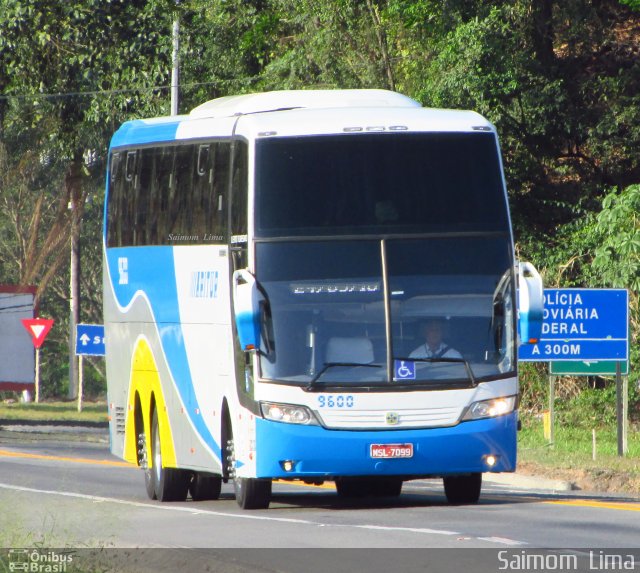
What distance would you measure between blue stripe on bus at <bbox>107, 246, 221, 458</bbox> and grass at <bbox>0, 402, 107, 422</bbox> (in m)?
25.7

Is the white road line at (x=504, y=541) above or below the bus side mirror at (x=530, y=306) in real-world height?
below

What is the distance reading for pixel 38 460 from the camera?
1061 inches

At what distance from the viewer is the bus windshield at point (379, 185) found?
1530 cm

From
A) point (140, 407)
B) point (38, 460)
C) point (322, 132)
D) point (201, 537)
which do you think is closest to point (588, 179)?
point (38, 460)

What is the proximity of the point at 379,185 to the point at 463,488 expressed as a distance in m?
3.27

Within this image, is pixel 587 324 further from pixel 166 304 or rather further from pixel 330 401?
pixel 330 401

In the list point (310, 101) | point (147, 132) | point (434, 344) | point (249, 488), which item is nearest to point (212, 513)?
point (249, 488)

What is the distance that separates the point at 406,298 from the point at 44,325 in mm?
29723

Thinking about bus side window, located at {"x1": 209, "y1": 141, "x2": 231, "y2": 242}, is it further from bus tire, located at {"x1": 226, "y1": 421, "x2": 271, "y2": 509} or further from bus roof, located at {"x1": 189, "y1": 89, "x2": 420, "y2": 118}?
bus tire, located at {"x1": 226, "y1": 421, "x2": 271, "y2": 509}

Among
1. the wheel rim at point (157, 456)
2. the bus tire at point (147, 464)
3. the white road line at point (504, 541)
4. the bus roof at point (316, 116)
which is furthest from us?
the bus tire at point (147, 464)

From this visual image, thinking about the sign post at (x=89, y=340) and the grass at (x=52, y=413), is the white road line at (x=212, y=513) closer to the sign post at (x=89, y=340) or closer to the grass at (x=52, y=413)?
the sign post at (x=89, y=340)

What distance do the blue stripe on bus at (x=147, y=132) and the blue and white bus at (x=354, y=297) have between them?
1414 millimetres

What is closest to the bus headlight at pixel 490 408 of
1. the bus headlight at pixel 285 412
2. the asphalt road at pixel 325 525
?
the asphalt road at pixel 325 525

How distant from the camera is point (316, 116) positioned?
52.2ft
